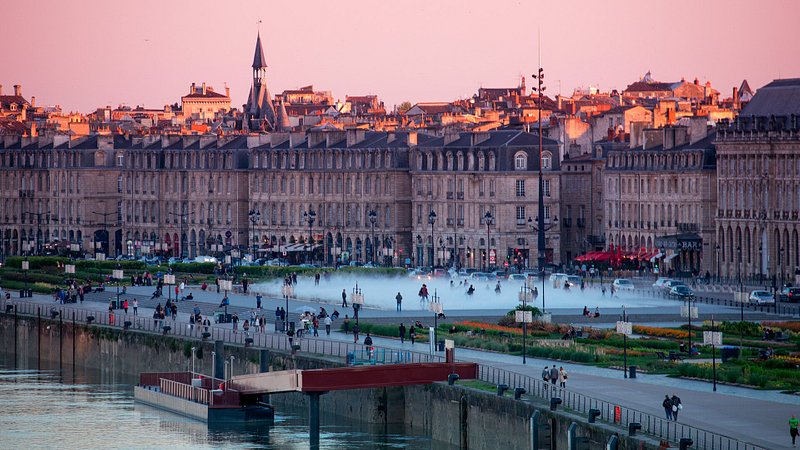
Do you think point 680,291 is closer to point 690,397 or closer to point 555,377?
point 555,377

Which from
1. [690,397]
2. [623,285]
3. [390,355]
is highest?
[623,285]

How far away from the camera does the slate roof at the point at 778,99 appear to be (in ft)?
426

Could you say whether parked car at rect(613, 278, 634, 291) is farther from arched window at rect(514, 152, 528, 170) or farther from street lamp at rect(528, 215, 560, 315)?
arched window at rect(514, 152, 528, 170)

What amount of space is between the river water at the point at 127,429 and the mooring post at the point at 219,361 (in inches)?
105

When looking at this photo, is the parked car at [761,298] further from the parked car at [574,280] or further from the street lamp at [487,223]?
the street lamp at [487,223]

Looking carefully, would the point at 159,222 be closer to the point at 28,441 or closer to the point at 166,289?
the point at 166,289

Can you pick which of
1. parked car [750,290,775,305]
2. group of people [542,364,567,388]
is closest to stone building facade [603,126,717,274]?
parked car [750,290,775,305]

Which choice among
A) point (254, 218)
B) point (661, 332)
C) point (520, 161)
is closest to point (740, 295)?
point (661, 332)

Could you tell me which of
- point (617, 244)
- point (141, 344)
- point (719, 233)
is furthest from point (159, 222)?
point (141, 344)

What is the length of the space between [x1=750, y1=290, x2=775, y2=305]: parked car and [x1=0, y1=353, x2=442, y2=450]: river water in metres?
27.1

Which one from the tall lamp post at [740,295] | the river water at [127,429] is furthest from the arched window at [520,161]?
the river water at [127,429]

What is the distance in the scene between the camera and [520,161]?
152 metres

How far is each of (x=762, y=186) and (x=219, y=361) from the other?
4764 cm

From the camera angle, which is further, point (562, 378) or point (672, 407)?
point (562, 378)
